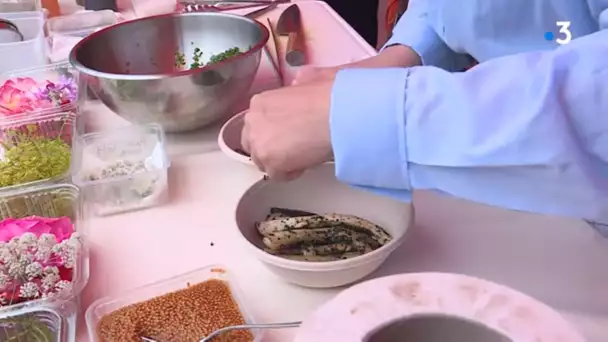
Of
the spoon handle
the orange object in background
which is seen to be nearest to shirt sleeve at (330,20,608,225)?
the spoon handle

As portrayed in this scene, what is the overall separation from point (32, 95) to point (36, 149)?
151 millimetres

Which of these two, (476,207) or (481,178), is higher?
(481,178)

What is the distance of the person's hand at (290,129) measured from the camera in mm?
578

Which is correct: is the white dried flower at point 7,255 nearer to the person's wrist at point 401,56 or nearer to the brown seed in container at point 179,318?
the brown seed in container at point 179,318

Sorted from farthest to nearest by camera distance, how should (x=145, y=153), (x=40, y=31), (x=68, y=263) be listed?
(x=40, y=31), (x=145, y=153), (x=68, y=263)

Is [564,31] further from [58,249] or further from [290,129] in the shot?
[58,249]

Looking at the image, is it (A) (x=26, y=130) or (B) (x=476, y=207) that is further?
(A) (x=26, y=130)

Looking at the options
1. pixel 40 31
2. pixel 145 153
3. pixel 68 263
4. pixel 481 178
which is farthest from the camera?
pixel 40 31

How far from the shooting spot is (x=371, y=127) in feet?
1.79

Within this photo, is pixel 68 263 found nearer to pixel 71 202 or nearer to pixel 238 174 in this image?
pixel 71 202

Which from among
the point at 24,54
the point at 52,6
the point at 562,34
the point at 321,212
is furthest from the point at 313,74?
the point at 52,6

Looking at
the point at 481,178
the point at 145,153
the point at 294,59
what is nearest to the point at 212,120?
the point at 145,153

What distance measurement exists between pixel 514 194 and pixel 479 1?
30 centimetres

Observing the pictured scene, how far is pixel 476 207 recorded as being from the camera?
2.46 feet
